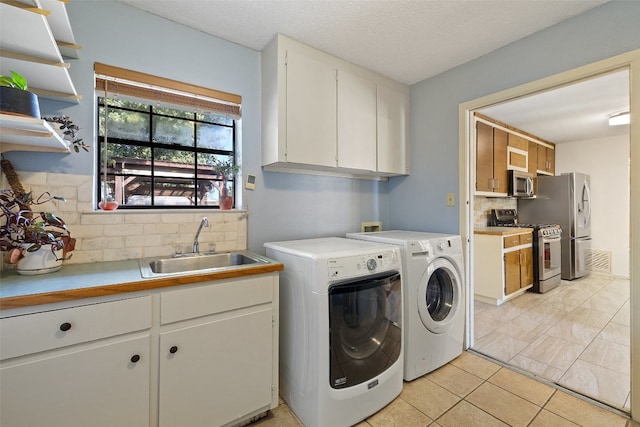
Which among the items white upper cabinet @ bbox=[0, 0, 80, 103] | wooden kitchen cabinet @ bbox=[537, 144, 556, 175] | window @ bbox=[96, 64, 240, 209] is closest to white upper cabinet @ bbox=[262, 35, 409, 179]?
window @ bbox=[96, 64, 240, 209]

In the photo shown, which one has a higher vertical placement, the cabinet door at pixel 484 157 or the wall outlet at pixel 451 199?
the cabinet door at pixel 484 157

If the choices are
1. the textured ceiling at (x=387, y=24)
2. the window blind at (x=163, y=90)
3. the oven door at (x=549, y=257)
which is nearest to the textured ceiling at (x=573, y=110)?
the textured ceiling at (x=387, y=24)

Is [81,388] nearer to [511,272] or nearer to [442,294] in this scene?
[442,294]

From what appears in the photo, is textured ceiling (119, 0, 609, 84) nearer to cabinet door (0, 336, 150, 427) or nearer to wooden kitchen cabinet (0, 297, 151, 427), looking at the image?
wooden kitchen cabinet (0, 297, 151, 427)

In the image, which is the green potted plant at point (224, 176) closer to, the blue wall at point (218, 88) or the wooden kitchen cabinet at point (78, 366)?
the blue wall at point (218, 88)

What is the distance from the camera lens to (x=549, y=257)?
3896 mm

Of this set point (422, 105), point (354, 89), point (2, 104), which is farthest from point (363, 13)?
point (2, 104)

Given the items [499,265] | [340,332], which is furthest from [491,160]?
[340,332]

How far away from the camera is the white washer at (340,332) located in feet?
4.83

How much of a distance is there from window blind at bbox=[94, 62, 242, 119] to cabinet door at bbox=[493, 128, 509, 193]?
10.9ft

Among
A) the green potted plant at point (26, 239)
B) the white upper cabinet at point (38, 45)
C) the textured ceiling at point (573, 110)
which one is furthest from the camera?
the textured ceiling at point (573, 110)

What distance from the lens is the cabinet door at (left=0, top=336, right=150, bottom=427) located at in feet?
3.35

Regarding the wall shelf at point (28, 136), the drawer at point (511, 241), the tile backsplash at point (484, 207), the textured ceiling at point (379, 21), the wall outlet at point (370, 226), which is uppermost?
the textured ceiling at point (379, 21)

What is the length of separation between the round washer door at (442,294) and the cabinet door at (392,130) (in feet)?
3.21
